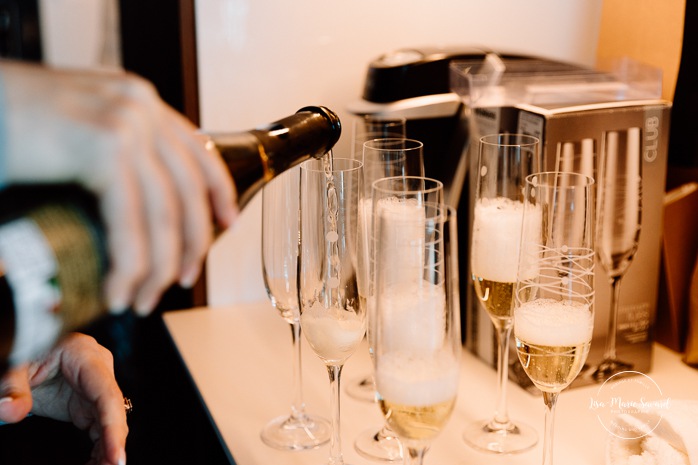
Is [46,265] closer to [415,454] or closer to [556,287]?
[415,454]

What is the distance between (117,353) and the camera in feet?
4.50

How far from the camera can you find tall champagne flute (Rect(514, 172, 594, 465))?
0.80 metres

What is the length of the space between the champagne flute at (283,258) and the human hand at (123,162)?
45 centimetres

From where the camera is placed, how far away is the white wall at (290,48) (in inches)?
52.6

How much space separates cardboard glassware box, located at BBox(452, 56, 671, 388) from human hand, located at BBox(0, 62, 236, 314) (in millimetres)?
648

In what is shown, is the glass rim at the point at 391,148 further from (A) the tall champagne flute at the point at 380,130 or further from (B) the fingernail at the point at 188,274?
(B) the fingernail at the point at 188,274

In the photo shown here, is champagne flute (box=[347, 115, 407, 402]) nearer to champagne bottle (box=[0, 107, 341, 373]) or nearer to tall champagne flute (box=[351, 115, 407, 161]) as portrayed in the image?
tall champagne flute (box=[351, 115, 407, 161])

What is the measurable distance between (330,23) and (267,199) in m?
0.53

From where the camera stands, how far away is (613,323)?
3.69 feet

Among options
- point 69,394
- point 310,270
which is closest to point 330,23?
point 310,270

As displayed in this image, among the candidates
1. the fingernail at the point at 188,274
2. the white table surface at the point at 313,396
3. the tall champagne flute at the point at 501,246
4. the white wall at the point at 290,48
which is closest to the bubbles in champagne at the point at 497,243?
the tall champagne flute at the point at 501,246

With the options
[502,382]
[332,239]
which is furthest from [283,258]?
[502,382]

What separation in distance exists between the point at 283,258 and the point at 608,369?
0.51 metres

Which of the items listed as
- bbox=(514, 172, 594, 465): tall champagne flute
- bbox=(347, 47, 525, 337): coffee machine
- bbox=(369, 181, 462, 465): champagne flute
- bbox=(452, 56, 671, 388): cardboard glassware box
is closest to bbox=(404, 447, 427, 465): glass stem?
bbox=(369, 181, 462, 465): champagne flute
